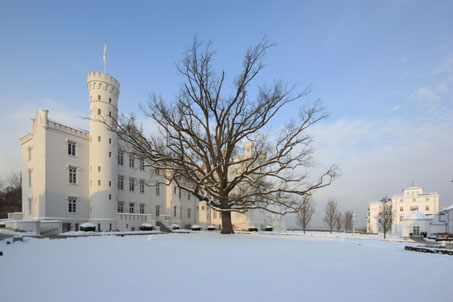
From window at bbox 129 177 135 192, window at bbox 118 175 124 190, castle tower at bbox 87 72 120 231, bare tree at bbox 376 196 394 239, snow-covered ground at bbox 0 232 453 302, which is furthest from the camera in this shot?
bare tree at bbox 376 196 394 239

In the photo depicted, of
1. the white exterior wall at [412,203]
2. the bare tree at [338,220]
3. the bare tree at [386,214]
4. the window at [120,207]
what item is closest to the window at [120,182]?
Answer: the window at [120,207]

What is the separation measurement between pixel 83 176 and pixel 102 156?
3016 millimetres

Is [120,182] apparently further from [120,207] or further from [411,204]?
[411,204]

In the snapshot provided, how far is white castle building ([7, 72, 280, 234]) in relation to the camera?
2678 centimetres

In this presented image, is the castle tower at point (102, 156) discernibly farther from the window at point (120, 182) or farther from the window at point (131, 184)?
the window at point (131, 184)

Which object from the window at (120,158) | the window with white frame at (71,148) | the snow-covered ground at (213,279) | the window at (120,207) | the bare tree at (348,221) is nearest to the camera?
the snow-covered ground at (213,279)

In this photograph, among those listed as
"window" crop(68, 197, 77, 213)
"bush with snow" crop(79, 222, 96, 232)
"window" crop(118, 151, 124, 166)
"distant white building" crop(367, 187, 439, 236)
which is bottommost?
"distant white building" crop(367, 187, 439, 236)

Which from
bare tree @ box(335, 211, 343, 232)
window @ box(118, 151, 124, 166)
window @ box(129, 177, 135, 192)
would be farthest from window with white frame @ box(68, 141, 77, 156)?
bare tree @ box(335, 211, 343, 232)

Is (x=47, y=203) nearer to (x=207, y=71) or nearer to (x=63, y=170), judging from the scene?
(x=63, y=170)

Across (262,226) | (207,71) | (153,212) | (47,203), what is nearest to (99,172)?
(47,203)

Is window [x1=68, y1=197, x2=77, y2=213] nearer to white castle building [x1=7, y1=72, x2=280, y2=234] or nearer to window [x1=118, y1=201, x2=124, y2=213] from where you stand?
white castle building [x1=7, y1=72, x2=280, y2=234]

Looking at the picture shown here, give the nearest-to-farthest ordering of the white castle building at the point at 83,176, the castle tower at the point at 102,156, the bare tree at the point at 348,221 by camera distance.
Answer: the white castle building at the point at 83,176, the castle tower at the point at 102,156, the bare tree at the point at 348,221

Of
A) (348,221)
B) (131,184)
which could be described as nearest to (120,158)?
(131,184)

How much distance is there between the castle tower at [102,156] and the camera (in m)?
29.9
